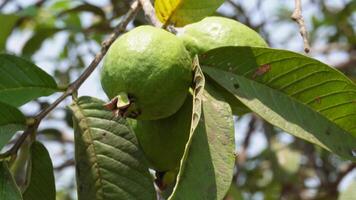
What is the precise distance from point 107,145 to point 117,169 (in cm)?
5

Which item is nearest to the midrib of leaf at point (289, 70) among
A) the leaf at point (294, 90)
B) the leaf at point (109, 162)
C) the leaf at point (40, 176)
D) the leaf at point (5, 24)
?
the leaf at point (294, 90)

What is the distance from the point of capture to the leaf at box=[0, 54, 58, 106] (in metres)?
1.38

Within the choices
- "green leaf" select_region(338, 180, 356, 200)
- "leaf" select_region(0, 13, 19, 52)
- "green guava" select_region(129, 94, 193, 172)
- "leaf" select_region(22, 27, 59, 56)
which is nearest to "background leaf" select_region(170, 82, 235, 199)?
"green guava" select_region(129, 94, 193, 172)

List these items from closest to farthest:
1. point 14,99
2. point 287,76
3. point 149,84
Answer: point 149,84 → point 287,76 → point 14,99

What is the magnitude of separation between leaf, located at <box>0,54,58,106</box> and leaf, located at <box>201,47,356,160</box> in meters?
0.37

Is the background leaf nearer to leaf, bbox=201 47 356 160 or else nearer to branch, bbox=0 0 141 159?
leaf, bbox=201 47 356 160

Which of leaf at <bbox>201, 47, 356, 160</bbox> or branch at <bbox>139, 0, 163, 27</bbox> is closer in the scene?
leaf at <bbox>201, 47, 356, 160</bbox>

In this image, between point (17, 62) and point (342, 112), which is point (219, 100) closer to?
point (342, 112)

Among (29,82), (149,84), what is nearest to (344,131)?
(149,84)

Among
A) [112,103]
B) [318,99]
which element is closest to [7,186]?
[112,103]

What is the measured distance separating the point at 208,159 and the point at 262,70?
0.25 meters

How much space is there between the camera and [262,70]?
124 centimetres

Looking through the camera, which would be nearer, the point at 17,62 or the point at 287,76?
the point at 287,76

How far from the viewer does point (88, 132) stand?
4.28 feet
